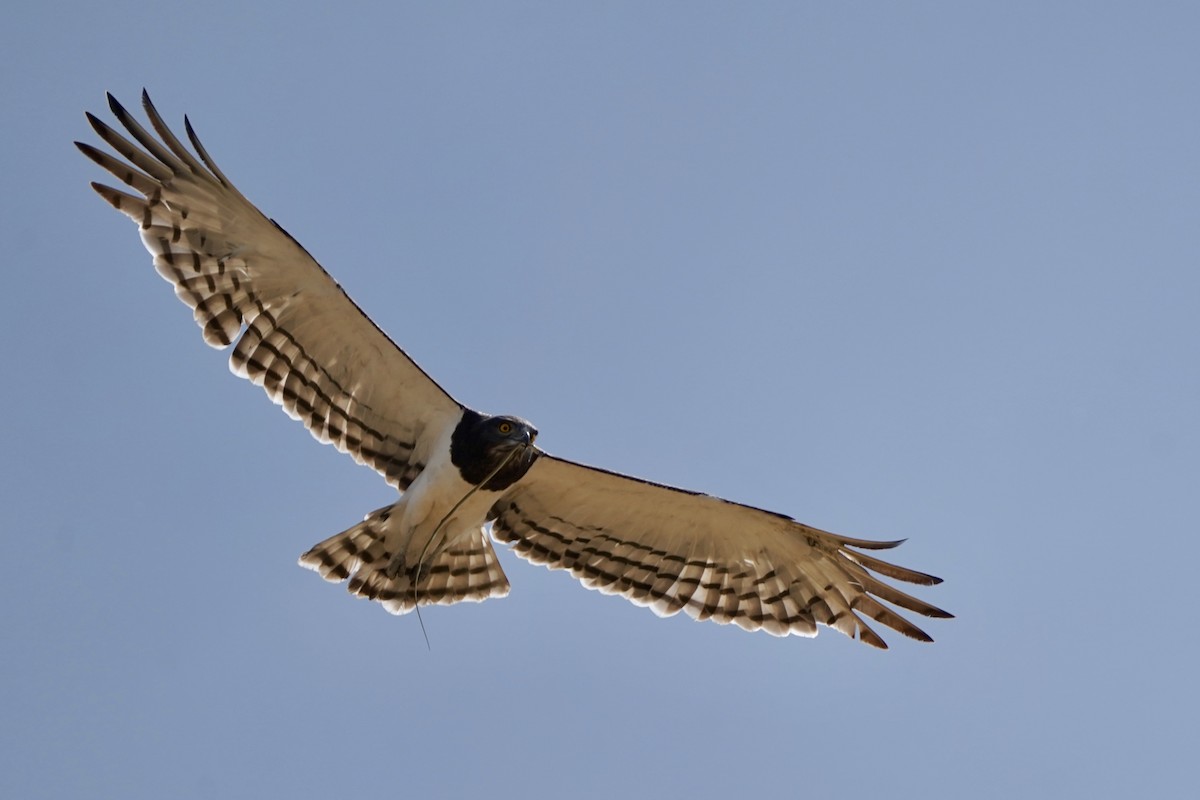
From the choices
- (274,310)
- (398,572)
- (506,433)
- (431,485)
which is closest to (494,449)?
(506,433)

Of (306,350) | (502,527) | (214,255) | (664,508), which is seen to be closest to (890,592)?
(664,508)

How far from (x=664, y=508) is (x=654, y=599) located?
0.88 metres

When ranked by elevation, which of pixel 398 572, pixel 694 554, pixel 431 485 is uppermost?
pixel 694 554

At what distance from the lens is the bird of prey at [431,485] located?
12.8m

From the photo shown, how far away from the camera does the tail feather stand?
44.3 feet

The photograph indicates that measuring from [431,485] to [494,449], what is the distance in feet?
2.13

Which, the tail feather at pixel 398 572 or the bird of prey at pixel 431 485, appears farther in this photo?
the tail feather at pixel 398 572

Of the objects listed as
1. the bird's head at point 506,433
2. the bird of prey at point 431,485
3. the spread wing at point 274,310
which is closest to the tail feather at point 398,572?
the bird of prey at point 431,485

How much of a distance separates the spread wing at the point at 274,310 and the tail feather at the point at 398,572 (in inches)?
23.9

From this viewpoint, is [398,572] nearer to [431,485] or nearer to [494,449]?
[431,485]

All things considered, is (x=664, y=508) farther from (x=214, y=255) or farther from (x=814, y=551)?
(x=214, y=255)

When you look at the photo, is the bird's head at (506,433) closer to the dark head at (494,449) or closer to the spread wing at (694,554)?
the dark head at (494,449)

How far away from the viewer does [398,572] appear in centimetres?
1363

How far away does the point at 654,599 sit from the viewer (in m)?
14.2
